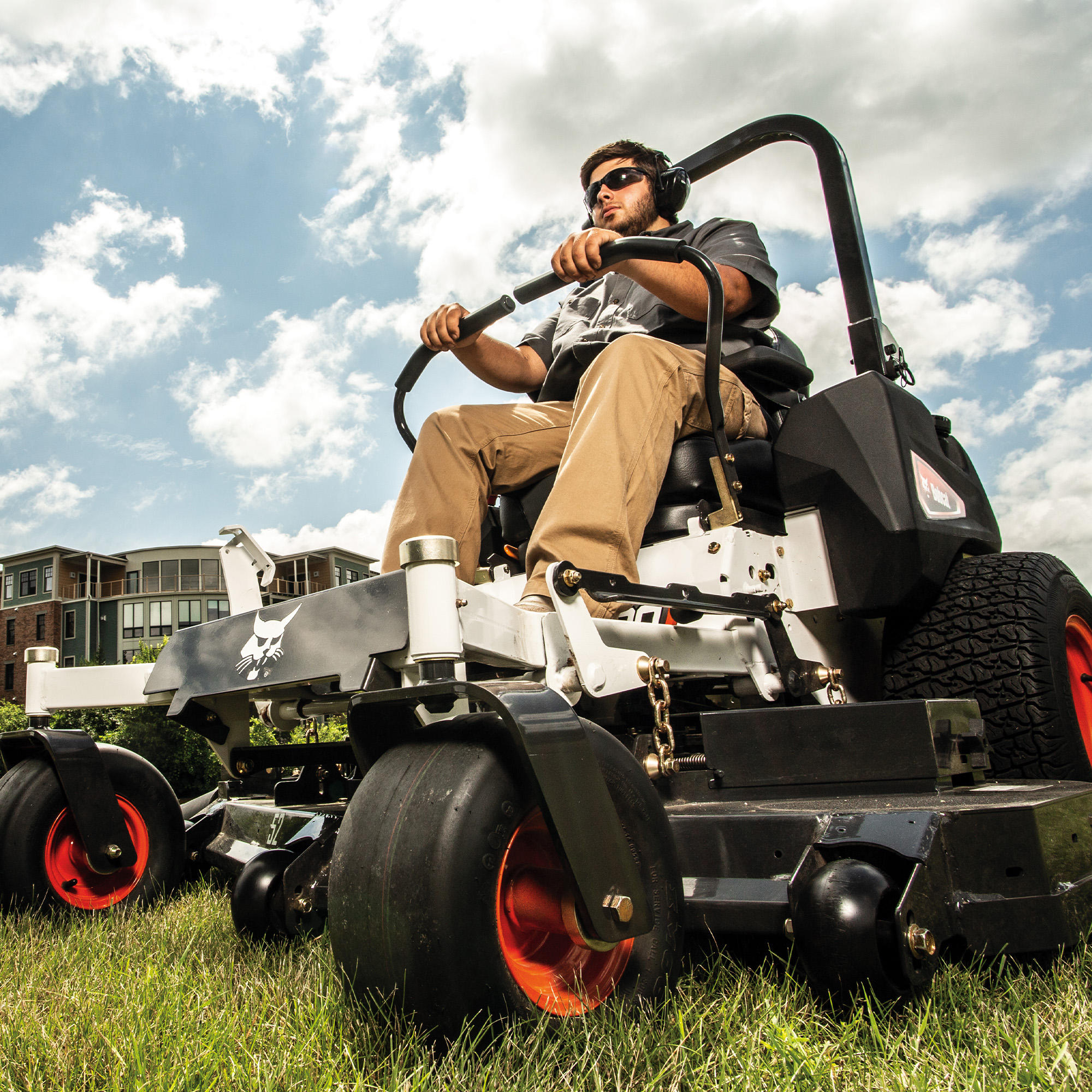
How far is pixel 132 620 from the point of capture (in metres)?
48.9

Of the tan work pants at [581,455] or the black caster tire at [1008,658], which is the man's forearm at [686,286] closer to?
the tan work pants at [581,455]

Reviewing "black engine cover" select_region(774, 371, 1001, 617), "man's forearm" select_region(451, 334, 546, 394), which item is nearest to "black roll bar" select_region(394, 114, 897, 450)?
"man's forearm" select_region(451, 334, 546, 394)

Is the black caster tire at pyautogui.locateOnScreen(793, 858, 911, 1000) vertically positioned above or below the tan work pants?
below

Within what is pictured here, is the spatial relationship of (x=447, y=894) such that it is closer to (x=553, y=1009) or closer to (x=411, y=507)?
(x=553, y=1009)

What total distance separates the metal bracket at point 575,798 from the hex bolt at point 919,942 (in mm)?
355

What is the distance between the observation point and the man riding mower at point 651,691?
1.25 metres

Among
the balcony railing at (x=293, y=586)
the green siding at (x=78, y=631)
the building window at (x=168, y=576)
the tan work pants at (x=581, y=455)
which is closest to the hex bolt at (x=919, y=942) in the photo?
the tan work pants at (x=581, y=455)

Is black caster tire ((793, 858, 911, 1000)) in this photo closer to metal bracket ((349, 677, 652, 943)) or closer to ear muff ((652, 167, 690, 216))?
metal bracket ((349, 677, 652, 943))

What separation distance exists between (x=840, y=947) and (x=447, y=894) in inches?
21.6

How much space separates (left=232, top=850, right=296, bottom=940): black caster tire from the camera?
1.91 metres

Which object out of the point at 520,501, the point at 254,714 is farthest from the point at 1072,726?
the point at 254,714

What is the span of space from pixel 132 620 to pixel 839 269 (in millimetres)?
51061

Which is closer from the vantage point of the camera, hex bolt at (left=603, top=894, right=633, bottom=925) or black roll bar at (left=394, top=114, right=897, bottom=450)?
hex bolt at (left=603, top=894, right=633, bottom=925)

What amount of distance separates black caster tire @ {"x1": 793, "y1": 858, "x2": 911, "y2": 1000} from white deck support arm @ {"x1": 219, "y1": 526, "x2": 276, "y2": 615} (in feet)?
5.87
